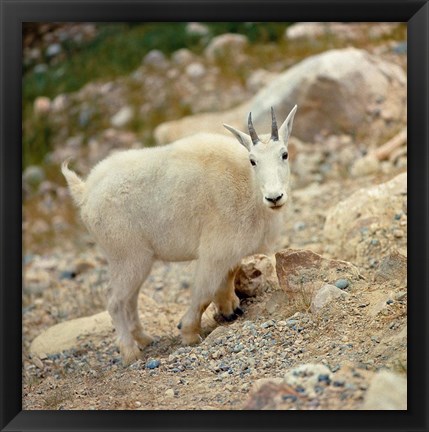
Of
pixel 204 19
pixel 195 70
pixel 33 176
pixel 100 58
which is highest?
pixel 100 58

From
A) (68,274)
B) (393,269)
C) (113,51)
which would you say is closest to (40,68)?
(113,51)

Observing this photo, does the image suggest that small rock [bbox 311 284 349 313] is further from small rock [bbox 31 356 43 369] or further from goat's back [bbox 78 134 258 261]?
small rock [bbox 31 356 43 369]

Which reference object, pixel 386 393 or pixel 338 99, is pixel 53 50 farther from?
pixel 386 393

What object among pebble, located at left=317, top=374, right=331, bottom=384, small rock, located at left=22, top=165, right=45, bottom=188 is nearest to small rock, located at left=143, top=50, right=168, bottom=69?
small rock, located at left=22, top=165, right=45, bottom=188

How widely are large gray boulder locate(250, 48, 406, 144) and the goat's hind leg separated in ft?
17.8

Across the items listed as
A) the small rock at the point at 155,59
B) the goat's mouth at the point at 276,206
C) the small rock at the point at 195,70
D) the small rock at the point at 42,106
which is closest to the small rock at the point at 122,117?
the small rock at the point at 155,59

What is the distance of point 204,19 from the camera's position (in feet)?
21.3

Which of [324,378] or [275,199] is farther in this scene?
[275,199]

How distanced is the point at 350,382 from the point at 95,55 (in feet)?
50.9

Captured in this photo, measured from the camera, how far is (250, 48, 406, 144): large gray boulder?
527 inches

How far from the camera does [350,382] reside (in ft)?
19.5

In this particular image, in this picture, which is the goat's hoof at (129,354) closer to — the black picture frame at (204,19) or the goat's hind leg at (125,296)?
the goat's hind leg at (125,296)

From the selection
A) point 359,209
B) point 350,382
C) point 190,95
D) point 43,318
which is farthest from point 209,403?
point 190,95

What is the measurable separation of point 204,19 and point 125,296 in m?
3.11
